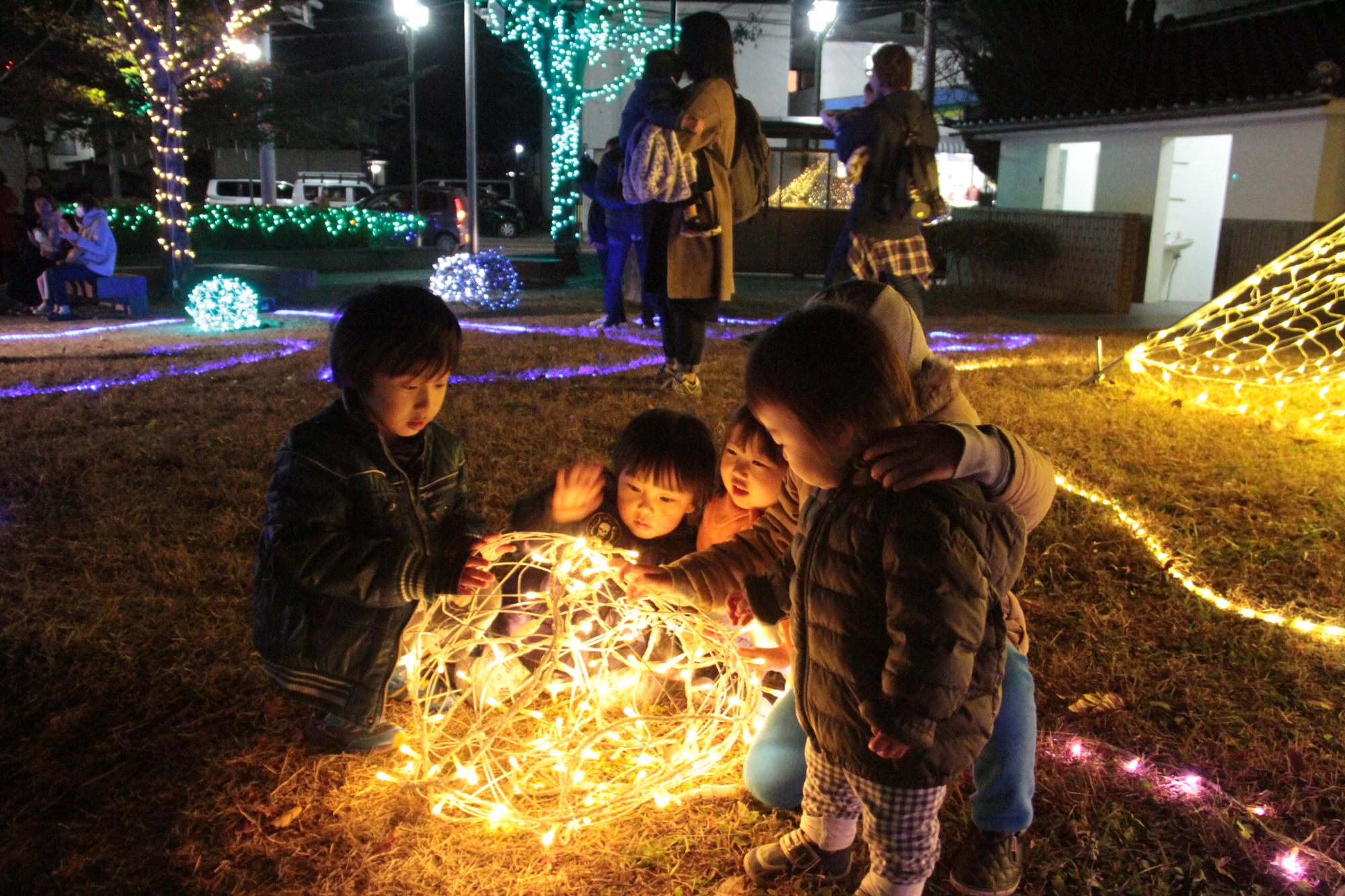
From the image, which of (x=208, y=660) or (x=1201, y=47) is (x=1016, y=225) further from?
(x=208, y=660)

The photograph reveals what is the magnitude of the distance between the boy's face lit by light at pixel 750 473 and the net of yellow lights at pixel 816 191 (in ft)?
51.1

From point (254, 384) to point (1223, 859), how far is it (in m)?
6.22

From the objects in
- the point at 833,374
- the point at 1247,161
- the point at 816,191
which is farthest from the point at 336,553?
the point at 816,191

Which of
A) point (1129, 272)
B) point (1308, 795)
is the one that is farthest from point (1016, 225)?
point (1308, 795)

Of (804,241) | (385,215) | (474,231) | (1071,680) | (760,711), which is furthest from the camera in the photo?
(385,215)

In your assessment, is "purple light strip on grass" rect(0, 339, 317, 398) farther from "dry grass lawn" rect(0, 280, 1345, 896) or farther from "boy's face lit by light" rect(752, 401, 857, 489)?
"boy's face lit by light" rect(752, 401, 857, 489)

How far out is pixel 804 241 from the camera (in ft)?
57.5

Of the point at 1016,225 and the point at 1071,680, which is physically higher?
the point at 1016,225

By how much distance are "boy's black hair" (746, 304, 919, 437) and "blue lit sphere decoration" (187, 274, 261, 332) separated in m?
9.56

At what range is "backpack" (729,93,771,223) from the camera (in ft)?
20.4

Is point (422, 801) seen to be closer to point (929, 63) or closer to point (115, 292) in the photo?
point (115, 292)

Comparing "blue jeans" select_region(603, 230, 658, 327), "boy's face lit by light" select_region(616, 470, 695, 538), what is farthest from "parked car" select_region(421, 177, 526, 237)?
"boy's face lit by light" select_region(616, 470, 695, 538)

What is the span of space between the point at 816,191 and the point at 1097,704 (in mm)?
15952

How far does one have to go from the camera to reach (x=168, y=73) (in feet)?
42.2
